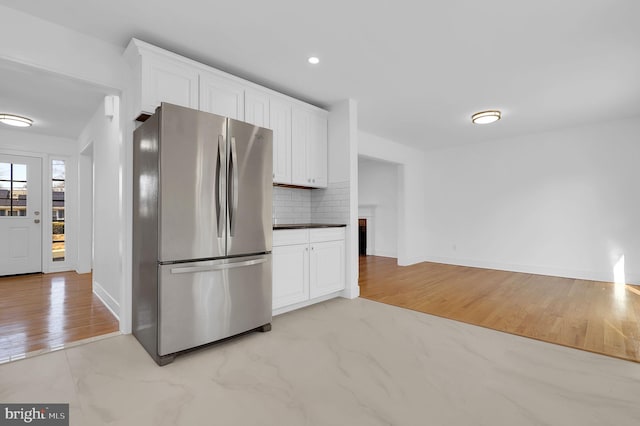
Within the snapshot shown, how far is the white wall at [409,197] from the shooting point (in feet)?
19.7

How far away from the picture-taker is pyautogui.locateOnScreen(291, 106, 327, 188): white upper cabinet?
3631 mm

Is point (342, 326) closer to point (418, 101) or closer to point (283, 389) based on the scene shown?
point (283, 389)

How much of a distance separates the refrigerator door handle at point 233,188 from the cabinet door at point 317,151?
1.46 meters

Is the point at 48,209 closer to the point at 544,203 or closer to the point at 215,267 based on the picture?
the point at 215,267

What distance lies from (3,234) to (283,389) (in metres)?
6.02

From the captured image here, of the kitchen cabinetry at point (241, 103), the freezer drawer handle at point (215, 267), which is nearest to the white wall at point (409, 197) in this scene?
the kitchen cabinetry at point (241, 103)

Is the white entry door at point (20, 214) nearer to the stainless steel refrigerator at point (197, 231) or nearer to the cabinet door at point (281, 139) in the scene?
the stainless steel refrigerator at point (197, 231)

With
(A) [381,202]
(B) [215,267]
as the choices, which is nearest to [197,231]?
(B) [215,267]

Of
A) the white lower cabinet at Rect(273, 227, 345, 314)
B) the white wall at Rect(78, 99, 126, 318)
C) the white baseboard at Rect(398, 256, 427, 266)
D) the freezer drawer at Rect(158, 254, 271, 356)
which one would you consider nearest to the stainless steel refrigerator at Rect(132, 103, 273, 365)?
the freezer drawer at Rect(158, 254, 271, 356)

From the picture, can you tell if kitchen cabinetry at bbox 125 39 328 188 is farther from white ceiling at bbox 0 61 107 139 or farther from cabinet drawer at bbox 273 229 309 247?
cabinet drawer at bbox 273 229 309 247

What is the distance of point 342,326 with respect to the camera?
111 inches

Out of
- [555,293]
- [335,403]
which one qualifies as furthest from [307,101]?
[555,293]

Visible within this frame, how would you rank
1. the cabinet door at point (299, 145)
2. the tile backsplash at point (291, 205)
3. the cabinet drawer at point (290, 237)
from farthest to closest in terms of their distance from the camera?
the tile backsplash at point (291, 205), the cabinet door at point (299, 145), the cabinet drawer at point (290, 237)

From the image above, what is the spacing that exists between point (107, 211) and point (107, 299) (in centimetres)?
102
